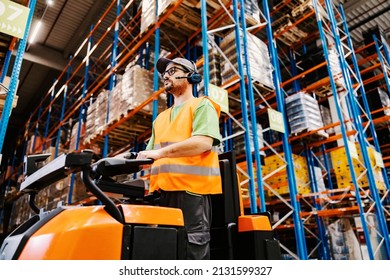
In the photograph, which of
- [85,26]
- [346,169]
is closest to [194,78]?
[346,169]

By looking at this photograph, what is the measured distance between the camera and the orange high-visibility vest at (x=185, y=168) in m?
1.73

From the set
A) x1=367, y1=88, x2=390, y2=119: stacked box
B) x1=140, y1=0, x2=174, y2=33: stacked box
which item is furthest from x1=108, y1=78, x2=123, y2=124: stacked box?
x1=367, y1=88, x2=390, y2=119: stacked box

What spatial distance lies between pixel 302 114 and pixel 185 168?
6476 millimetres

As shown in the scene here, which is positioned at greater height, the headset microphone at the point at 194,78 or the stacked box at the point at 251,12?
the stacked box at the point at 251,12

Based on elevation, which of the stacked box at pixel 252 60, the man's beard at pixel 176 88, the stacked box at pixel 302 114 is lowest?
the man's beard at pixel 176 88

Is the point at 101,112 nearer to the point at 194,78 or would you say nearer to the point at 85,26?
the point at 85,26

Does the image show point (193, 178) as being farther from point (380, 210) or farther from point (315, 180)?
point (315, 180)

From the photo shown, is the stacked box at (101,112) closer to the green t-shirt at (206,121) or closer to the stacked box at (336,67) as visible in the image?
the stacked box at (336,67)

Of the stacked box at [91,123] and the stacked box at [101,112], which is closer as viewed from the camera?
the stacked box at [101,112]

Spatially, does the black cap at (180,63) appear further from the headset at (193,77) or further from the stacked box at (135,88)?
the stacked box at (135,88)

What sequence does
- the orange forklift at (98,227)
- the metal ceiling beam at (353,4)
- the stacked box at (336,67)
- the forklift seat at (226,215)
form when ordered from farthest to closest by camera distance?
the metal ceiling beam at (353,4) → the stacked box at (336,67) → the forklift seat at (226,215) → the orange forklift at (98,227)

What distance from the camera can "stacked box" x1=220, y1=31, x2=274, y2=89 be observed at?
6059 mm

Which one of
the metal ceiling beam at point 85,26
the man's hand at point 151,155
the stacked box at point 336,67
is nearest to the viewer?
the man's hand at point 151,155

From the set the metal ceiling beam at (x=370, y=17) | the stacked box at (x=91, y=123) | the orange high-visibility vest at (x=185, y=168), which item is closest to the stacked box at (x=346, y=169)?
the stacked box at (x=91, y=123)
